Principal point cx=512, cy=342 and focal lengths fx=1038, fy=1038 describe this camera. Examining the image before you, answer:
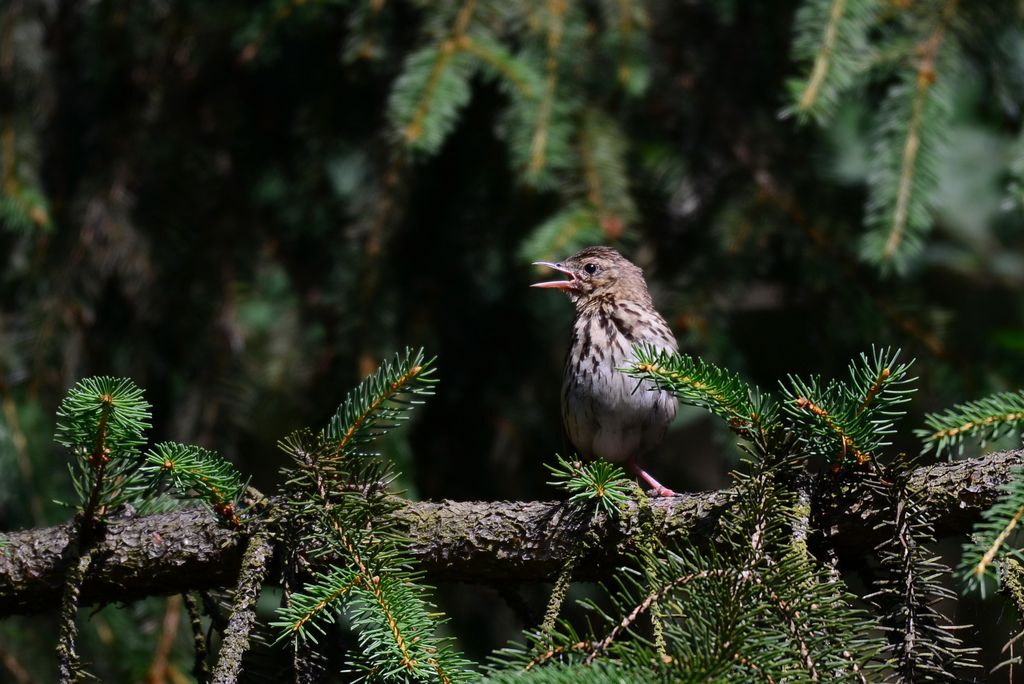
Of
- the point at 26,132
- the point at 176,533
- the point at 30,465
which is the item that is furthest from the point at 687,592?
the point at 26,132

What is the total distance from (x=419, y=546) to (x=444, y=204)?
245 cm

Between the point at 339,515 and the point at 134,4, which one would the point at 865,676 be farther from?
the point at 134,4

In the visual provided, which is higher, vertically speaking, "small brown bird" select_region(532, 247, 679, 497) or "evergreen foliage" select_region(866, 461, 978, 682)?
"small brown bird" select_region(532, 247, 679, 497)

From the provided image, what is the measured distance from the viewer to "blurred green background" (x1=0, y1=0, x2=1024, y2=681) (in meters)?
3.90

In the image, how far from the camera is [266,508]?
8.29 ft

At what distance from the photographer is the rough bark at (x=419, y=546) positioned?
100 inches

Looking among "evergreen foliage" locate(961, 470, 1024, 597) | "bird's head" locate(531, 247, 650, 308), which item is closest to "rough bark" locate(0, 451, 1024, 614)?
"evergreen foliage" locate(961, 470, 1024, 597)

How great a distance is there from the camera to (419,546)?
258 cm

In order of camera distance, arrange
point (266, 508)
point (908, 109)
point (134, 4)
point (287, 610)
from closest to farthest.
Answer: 1. point (287, 610)
2. point (266, 508)
3. point (908, 109)
4. point (134, 4)

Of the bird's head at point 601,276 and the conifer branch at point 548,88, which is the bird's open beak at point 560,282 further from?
the conifer branch at point 548,88

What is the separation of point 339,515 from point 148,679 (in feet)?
6.44

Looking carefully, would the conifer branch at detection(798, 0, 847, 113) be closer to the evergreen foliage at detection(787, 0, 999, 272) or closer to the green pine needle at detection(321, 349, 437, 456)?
the evergreen foliage at detection(787, 0, 999, 272)

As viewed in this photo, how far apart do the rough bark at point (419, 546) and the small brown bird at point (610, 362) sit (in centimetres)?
127

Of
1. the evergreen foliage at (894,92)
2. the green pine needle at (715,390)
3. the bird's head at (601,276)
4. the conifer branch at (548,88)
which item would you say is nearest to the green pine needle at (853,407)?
the green pine needle at (715,390)
